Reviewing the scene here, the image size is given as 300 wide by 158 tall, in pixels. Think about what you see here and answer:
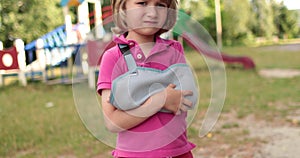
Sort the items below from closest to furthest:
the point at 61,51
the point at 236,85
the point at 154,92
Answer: the point at 154,92, the point at 236,85, the point at 61,51

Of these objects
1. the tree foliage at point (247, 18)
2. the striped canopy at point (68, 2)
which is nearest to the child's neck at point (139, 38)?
the striped canopy at point (68, 2)

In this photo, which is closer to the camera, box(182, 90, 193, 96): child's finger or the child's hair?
box(182, 90, 193, 96): child's finger

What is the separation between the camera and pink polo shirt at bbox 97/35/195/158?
1.07 meters

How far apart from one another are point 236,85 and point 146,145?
6935 millimetres

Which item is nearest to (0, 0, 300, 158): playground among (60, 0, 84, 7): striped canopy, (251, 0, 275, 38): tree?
(60, 0, 84, 7): striped canopy

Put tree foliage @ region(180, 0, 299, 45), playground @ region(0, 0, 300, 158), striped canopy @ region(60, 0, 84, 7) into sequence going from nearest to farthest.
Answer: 1. playground @ region(0, 0, 300, 158)
2. striped canopy @ region(60, 0, 84, 7)
3. tree foliage @ region(180, 0, 299, 45)

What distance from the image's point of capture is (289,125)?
4.37m

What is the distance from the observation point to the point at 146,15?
1.07 m

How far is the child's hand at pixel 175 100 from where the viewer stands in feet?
3.30

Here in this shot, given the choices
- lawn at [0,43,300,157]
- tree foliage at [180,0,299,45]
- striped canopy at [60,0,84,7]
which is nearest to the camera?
lawn at [0,43,300,157]

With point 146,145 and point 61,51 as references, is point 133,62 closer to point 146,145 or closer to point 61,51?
point 146,145

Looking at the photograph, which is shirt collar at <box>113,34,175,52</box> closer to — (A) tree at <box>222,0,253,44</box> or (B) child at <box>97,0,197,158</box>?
(B) child at <box>97,0,197,158</box>

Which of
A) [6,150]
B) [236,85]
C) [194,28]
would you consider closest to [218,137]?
[6,150]

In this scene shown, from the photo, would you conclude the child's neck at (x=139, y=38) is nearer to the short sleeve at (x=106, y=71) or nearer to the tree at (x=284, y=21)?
the short sleeve at (x=106, y=71)
